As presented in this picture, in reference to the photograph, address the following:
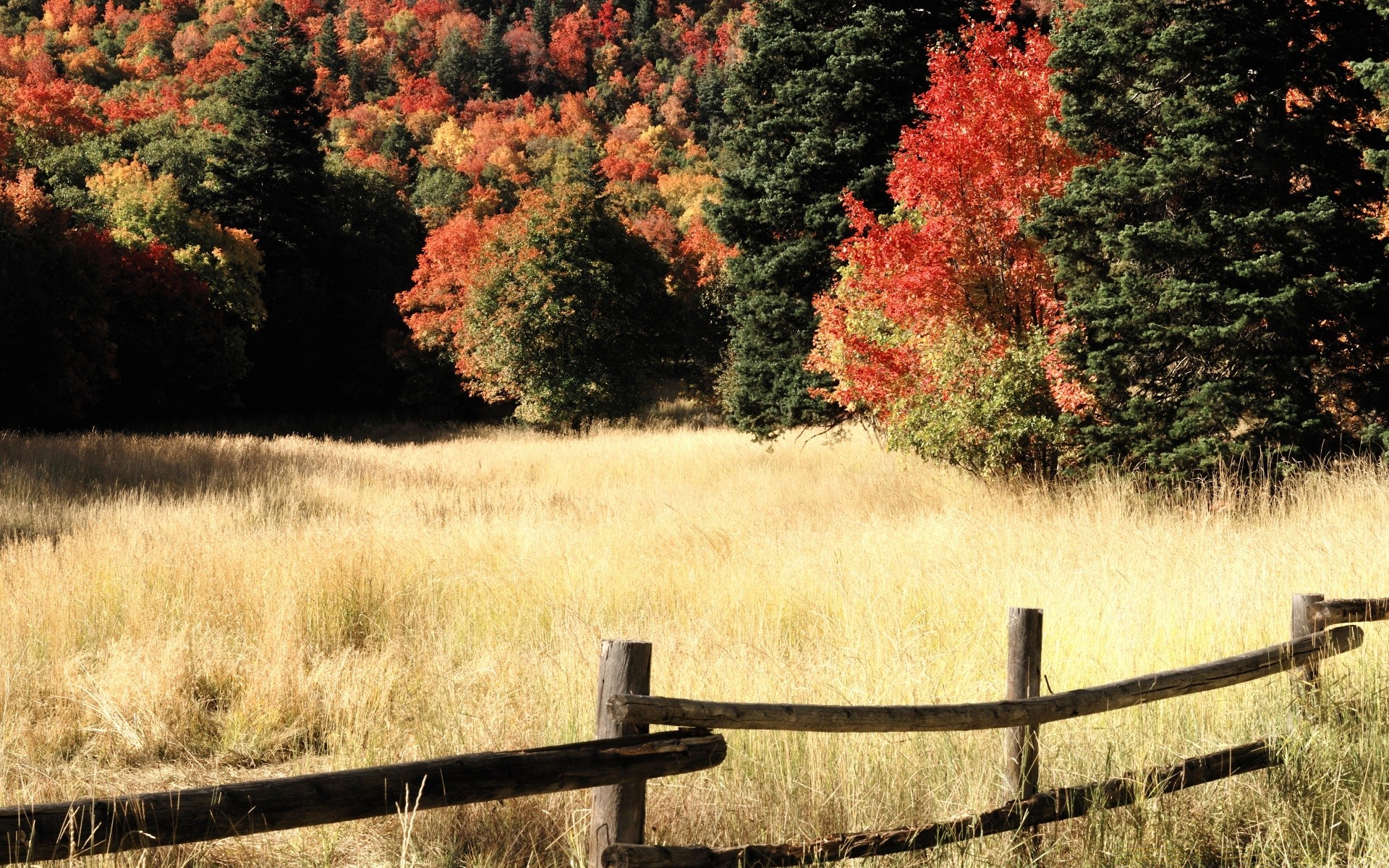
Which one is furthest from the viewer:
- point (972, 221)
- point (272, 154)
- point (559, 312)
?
point (272, 154)

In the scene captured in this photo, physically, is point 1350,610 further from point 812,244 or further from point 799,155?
point 799,155

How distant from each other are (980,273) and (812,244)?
813cm

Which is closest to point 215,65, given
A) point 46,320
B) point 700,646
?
point 46,320

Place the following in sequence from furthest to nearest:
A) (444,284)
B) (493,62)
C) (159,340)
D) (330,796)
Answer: (493,62) → (444,284) → (159,340) → (330,796)

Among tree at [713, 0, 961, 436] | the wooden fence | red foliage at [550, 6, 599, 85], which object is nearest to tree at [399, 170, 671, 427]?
tree at [713, 0, 961, 436]

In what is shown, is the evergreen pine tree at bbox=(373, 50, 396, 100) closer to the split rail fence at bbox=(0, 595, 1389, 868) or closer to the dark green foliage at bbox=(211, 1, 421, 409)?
the dark green foliage at bbox=(211, 1, 421, 409)

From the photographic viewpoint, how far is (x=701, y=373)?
41062 mm

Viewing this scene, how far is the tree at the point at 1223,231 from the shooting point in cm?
1198

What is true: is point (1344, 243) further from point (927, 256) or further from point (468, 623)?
point (468, 623)

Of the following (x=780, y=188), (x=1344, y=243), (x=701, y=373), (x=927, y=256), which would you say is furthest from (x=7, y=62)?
(x=1344, y=243)

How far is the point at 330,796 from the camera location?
2975 millimetres

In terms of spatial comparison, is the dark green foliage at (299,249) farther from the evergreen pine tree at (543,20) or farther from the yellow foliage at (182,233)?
the evergreen pine tree at (543,20)

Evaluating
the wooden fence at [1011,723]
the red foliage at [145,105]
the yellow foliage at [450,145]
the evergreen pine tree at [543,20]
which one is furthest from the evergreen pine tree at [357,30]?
the wooden fence at [1011,723]

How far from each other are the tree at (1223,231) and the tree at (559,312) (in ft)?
73.0
